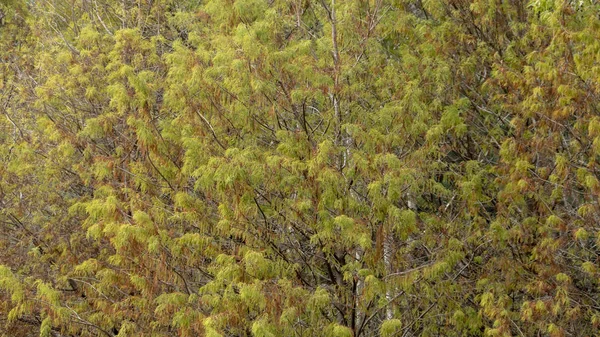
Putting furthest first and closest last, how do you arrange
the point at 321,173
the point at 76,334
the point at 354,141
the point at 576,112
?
1. the point at 76,334
2. the point at 576,112
3. the point at 354,141
4. the point at 321,173

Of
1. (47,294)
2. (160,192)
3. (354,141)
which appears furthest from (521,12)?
(47,294)

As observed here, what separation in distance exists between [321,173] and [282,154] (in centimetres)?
60

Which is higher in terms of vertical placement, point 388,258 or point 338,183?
point 338,183

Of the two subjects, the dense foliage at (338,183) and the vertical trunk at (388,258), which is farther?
the vertical trunk at (388,258)

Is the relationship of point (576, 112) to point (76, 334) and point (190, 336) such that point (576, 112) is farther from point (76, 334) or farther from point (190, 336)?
point (76, 334)

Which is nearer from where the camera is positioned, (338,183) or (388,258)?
(338,183)

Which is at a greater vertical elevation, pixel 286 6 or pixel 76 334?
pixel 286 6

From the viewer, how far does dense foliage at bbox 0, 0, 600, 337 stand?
29.0 ft

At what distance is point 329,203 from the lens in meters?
8.88

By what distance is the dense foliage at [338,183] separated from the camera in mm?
8828

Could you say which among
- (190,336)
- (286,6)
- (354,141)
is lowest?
(190,336)

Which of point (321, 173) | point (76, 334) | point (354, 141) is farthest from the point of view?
point (76, 334)

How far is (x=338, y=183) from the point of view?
8812 millimetres

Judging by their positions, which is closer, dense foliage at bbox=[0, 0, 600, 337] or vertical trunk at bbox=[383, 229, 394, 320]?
dense foliage at bbox=[0, 0, 600, 337]
